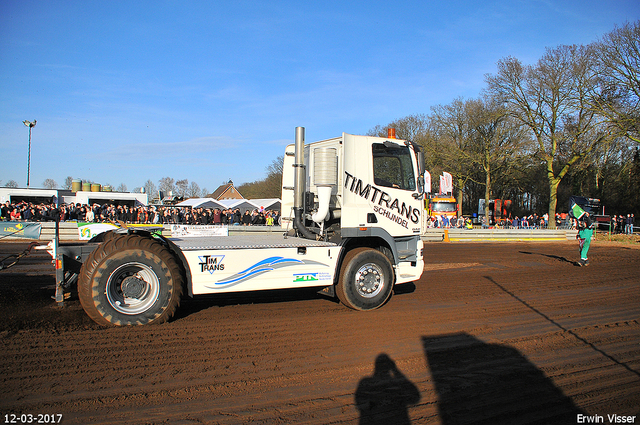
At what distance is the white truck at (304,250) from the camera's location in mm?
5754

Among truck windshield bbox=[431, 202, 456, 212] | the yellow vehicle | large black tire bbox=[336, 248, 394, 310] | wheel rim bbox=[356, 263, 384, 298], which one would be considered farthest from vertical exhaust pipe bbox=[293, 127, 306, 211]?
truck windshield bbox=[431, 202, 456, 212]

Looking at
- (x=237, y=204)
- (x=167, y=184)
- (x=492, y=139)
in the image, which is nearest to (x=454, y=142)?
(x=492, y=139)

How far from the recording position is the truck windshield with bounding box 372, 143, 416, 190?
7.46 m

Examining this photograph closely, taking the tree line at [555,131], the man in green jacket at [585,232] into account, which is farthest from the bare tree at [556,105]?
the man in green jacket at [585,232]

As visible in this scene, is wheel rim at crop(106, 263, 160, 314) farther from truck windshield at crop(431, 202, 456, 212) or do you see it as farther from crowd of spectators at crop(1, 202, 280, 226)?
truck windshield at crop(431, 202, 456, 212)

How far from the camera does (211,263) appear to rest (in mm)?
6137

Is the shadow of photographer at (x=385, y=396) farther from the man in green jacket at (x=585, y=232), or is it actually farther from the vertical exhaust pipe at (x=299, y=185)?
the man in green jacket at (x=585, y=232)

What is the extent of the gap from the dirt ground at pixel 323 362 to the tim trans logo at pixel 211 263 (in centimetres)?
84

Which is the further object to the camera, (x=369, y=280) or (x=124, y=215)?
(x=124, y=215)

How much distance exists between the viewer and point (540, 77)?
31.9m

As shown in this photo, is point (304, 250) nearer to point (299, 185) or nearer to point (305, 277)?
point (305, 277)

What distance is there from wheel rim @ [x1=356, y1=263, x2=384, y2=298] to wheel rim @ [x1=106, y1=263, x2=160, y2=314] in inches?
129

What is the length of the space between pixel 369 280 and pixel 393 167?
2.13 meters

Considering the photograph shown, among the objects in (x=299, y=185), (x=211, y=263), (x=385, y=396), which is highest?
(x=299, y=185)
